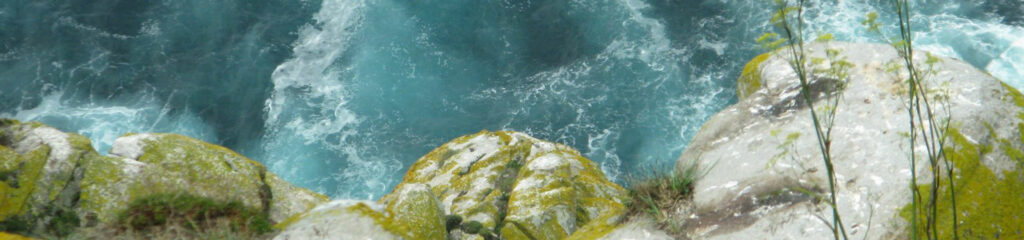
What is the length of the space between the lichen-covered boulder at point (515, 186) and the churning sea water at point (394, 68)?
10091 mm

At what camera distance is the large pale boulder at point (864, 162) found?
257 inches

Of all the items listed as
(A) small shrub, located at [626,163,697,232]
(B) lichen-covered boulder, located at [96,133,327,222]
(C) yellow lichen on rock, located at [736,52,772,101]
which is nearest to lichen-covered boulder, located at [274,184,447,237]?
(B) lichen-covered boulder, located at [96,133,327,222]

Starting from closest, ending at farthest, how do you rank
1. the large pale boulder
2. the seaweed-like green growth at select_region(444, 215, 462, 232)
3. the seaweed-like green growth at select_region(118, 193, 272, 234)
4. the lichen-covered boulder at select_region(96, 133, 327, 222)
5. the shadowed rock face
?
the large pale boulder, the shadowed rock face, the seaweed-like green growth at select_region(118, 193, 272, 234), the lichen-covered boulder at select_region(96, 133, 327, 222), the seaweed-like green growth at select_region(444, 215, 462, 232)

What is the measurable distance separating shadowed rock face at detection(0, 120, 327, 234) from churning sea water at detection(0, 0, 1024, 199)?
17.0m

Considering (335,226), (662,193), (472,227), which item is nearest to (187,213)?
(335,226)

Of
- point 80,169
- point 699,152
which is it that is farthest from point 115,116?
point 699,152

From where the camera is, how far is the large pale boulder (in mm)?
6516

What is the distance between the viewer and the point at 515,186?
17.3 meters

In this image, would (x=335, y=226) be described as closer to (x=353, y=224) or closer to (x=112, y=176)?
(x=353, y=224)

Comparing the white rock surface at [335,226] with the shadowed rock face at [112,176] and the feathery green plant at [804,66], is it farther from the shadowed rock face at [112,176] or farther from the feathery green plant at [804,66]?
the feathery green plant at [804,66]

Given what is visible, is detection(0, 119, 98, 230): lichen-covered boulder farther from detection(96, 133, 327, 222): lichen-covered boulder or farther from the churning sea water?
the churning sea water

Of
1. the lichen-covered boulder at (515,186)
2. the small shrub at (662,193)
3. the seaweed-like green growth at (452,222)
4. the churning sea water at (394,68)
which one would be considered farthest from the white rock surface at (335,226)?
the churning sea water at (394,68)

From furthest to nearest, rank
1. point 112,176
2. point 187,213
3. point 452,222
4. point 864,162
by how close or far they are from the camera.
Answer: point 452,222 < point 112,176 < point 187,213 < point 864,162

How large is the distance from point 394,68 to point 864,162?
30.5 m
